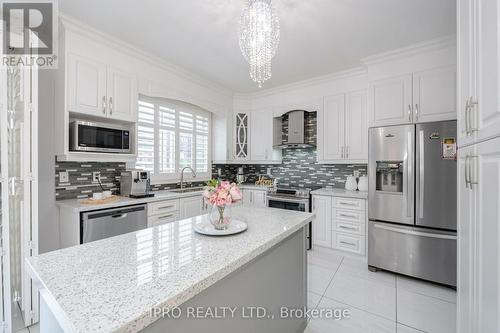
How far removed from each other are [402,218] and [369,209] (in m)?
0.35

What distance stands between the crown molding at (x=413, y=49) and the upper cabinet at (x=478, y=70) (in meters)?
1.63

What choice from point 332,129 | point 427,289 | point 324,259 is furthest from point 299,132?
point 427,289

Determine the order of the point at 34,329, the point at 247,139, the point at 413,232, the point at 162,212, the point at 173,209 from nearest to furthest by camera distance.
Result: the point at 34,329, the point at 413,232, the point at 162,212, the point at 173,209, the point at 247,139

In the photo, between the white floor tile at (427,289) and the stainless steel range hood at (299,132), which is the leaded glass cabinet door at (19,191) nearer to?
the stainless steel range hood at (299,132)

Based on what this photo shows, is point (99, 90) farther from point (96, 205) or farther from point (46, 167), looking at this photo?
point (96, 205)

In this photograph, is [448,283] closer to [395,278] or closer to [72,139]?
[395,278]

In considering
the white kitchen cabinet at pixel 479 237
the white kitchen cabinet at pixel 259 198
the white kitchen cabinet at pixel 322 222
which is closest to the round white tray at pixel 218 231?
the white kitchen cabinet at pixel 479 237

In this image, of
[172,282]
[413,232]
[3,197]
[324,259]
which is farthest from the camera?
[324,259]

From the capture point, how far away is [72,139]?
88.6 inches

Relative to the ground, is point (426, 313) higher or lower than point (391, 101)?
lower

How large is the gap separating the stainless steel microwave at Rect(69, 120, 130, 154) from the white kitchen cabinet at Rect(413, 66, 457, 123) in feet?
11.0

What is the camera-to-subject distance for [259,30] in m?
1.68

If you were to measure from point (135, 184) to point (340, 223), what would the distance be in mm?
2689

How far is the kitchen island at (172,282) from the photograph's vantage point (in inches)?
26.6
